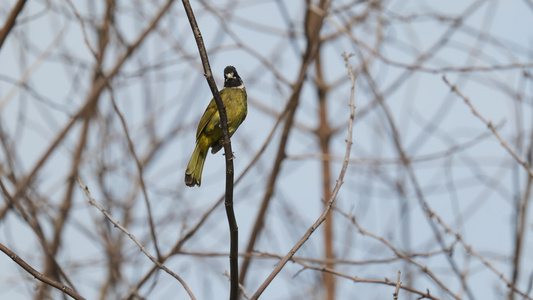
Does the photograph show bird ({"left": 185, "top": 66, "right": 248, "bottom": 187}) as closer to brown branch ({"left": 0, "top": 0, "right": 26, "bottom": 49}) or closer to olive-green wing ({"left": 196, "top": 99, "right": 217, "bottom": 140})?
olive-green wing ({"left": 196, "top": 99, "right": 217, "bottom": 140})

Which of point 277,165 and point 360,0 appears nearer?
point 277,165

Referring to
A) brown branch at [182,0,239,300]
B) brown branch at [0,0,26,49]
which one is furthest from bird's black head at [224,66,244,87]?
brown branch at [182,0,239,300]

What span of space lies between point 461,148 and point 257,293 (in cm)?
338

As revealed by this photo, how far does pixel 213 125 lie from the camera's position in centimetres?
433

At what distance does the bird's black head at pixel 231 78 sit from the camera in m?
4.90

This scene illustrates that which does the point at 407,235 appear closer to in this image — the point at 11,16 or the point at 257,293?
the point at 257,293

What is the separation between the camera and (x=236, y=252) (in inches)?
118

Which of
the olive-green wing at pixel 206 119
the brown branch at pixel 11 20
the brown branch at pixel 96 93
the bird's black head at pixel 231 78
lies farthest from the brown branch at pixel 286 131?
the brown branch at pixel 11 20

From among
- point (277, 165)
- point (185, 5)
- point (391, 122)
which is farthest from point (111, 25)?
point (185, 5)

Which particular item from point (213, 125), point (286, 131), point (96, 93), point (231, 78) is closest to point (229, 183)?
point (213, 125)

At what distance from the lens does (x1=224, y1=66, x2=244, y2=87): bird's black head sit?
193 inches

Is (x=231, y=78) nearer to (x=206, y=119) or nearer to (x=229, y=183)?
(x=206, y=119)

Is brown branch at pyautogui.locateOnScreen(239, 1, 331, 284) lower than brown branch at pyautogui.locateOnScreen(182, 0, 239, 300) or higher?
higher

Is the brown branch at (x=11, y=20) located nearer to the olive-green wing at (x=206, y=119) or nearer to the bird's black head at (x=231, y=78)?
the olive-green wing at (x=206, y=119)
